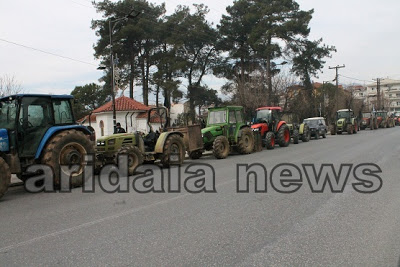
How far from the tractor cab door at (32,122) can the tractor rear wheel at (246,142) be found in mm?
10005

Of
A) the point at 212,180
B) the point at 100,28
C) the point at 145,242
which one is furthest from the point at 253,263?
the point at 100,28

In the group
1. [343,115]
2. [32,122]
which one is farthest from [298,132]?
[32,122]

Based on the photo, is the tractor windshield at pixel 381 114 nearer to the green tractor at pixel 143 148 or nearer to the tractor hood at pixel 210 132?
the tractor hood at pixel 210 132

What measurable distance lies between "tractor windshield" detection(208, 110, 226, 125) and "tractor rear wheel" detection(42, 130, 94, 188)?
8.64 metres

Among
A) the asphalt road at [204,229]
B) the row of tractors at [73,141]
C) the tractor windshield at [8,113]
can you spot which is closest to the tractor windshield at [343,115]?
the row of tractors at [73,141]

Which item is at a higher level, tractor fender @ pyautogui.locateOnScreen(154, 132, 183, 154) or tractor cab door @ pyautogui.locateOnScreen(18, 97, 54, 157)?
tractor cab door @ pyautogui.locateOnScreen(18, 97, 54, 157)

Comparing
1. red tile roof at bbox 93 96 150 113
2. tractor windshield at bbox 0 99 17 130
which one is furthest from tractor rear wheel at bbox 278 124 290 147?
red tile roof at bbox 93 96 150 113

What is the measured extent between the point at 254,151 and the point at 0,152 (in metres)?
13.0

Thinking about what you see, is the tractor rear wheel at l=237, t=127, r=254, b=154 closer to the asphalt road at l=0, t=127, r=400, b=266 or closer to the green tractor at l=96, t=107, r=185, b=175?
the green tractor at l=96, t=107, r=185, b=175

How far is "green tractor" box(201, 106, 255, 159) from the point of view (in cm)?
1719

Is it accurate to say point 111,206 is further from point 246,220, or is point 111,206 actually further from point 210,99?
point 210,99

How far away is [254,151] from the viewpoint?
1944cm

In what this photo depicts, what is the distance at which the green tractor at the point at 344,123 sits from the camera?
114 feet

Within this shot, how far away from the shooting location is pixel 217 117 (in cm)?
1814
